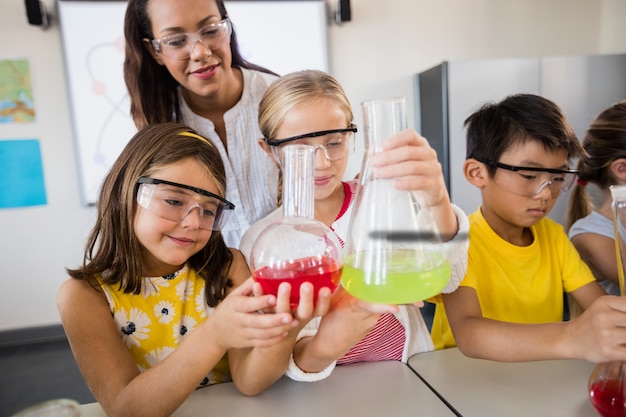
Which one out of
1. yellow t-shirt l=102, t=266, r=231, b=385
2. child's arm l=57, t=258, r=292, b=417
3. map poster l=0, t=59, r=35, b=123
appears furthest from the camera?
map poster l=0, t=59, r=35, b=123

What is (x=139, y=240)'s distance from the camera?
113 centimetres

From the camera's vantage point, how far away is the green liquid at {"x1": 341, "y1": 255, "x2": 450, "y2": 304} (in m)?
0.59

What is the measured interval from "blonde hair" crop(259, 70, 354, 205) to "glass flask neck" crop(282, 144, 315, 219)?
519 mm

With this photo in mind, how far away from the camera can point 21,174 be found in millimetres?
3295

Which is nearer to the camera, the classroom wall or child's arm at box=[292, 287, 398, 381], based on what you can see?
child's arm at box=[292, 287, 398, 381]

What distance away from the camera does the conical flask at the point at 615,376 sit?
723 mm

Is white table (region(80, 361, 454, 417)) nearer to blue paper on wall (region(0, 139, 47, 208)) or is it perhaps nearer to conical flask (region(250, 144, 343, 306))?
conical flask (region(250, 144, 343, 306))

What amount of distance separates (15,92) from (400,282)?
11.8 feet

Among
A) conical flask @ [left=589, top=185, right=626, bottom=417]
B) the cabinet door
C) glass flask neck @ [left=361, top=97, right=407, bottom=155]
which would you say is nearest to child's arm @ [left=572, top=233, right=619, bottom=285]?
conical flask @ [left=589, top=185, right=626, bottom=417]

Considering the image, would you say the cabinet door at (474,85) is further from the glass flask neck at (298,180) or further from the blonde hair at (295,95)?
the glass flask neck at (298,180)

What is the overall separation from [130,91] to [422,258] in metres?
1.28

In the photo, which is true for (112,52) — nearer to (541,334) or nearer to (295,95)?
(295,95)

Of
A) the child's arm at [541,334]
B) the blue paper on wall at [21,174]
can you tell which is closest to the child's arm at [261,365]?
the child's arm at [541,334]

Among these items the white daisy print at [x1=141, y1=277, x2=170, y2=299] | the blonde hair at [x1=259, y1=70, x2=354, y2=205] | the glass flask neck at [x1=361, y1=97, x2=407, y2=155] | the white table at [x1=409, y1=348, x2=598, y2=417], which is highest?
the blonde hair at [x1=259, y1=70, x2=354, y2=205]
